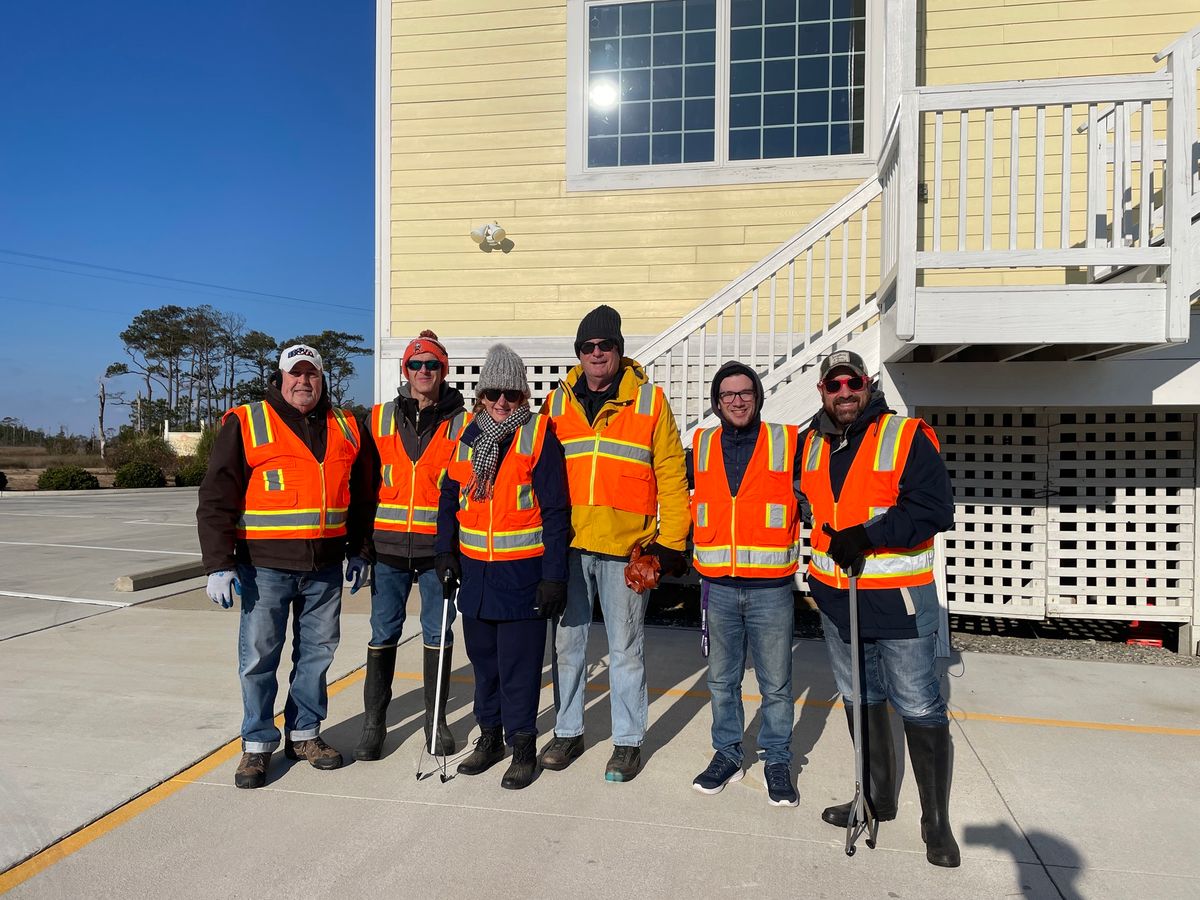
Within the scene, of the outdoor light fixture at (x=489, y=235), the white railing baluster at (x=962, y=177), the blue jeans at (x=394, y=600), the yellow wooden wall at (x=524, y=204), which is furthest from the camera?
the outdoor light fixture at (x=489, y=235)

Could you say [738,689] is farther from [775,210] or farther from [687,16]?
[687,16]

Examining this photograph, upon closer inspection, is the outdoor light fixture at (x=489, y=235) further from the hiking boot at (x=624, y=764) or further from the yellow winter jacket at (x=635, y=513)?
the hiking boot at (x=624, y=764)

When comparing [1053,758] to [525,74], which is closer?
[1053,758]

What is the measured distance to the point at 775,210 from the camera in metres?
7.03

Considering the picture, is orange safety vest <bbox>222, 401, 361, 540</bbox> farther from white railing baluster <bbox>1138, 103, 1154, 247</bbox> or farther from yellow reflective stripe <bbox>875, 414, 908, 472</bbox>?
white railing baluster <bbox>1138, 103, 1154, 247</bbox>

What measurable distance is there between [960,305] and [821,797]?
8.64 ft

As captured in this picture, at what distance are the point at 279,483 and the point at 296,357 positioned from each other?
0.54 m

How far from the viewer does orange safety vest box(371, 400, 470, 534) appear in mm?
3775

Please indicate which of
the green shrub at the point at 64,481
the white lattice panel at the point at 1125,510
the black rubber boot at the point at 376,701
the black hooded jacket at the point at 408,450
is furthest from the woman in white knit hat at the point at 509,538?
the green shrub at the point at 64,481

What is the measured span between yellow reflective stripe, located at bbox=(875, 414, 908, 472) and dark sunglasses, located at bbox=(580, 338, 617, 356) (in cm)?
118

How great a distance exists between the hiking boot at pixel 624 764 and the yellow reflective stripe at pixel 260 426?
1985mm

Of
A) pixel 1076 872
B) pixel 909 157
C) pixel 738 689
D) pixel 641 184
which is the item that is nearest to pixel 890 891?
pixel 1076 872

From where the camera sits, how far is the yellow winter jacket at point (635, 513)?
11.6 ft

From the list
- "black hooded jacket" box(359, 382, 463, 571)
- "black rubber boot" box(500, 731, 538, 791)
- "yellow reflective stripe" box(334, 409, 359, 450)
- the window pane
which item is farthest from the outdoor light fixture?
"black rubber boot" box(500, 731, 538, 791)
